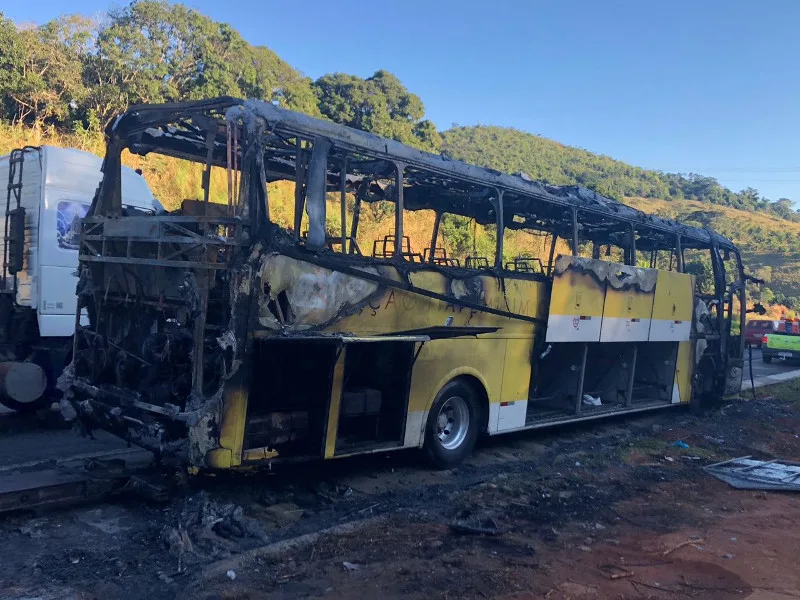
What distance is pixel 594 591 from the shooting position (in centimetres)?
456

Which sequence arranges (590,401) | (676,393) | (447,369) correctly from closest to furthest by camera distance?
(447,369), (590,401), (676,393)

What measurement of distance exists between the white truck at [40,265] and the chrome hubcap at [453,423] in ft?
15.2

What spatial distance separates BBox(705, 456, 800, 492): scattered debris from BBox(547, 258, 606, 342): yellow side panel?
2.42 m

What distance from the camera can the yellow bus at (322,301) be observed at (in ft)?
18.4

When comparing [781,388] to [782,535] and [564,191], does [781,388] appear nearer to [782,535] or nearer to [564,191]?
[564,191]

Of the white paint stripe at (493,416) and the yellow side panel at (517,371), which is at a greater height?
the yellow side panel at (517,371)

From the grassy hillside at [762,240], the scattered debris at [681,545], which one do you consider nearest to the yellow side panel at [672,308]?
the scattered debris at [681,545]

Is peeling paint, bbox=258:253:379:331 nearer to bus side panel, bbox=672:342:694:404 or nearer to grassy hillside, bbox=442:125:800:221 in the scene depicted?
bus side panel, bbox=672:342:694:404

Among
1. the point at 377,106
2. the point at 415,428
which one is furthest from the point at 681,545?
the point at 377,106

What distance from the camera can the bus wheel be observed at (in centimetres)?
769

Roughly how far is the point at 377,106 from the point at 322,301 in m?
28.1

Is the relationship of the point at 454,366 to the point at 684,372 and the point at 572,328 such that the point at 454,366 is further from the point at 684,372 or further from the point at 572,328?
the point at 684,372

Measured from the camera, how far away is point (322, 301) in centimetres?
624

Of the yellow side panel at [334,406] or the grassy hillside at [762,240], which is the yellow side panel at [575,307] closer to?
the yellow side panel at [334,406]
